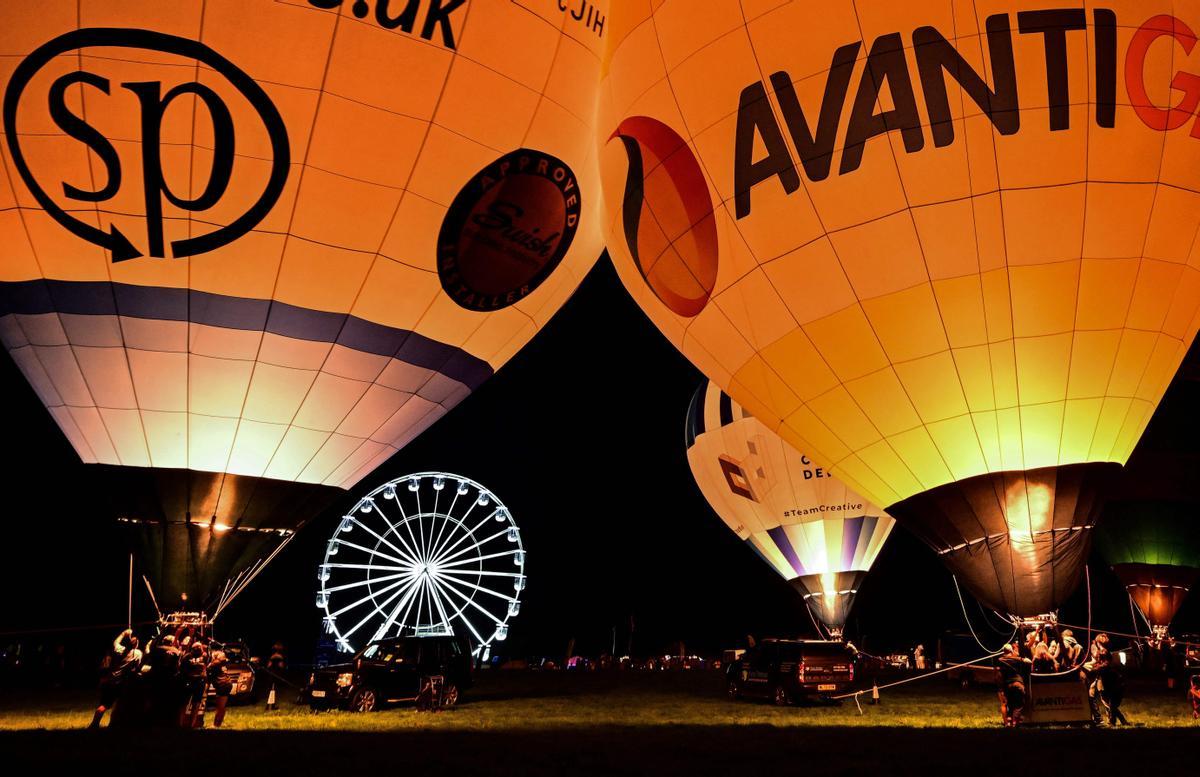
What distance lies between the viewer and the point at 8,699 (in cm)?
1112

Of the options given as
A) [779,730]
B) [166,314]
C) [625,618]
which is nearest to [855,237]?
[779,730]

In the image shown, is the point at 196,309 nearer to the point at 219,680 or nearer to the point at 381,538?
the point at 219,680

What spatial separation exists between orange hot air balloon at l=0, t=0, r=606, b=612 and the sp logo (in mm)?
15

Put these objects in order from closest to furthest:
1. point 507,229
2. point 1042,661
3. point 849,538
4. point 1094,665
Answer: point 1042,661, point 1094,665, point 507,229, point 849,538

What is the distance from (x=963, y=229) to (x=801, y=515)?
826cm

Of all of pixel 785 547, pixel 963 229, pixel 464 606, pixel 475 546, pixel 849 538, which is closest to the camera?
pixel 963 229

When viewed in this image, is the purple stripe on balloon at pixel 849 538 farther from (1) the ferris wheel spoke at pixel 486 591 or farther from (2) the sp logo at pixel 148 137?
(2) the sp logo at pixel 148 137

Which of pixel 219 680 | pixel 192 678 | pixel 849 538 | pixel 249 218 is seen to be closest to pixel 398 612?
pixel 849 538

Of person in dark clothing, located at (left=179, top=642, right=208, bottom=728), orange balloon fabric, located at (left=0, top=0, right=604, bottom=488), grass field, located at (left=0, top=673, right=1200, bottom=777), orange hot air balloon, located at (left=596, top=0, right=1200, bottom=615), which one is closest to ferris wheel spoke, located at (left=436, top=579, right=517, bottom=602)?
grass field, located at (left=0, top=673, right=1200, bottom=777)

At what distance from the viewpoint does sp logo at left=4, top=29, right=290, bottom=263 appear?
6512 mm

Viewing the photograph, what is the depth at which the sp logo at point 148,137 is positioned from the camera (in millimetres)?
6512

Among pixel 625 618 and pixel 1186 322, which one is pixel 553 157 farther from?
pixel 625 618

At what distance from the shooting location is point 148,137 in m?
6.67

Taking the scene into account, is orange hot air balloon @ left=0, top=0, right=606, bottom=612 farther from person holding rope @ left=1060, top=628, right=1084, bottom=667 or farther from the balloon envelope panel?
person holding rope @ left=1060, top=628, right=1084, bottom=667
